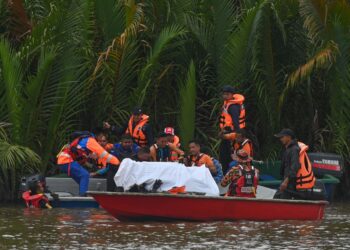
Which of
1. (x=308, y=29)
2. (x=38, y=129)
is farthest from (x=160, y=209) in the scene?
(x=308, y=29)

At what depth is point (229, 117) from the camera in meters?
21.2

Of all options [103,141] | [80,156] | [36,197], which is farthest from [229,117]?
[36,197]

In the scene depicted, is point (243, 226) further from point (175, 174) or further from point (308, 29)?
point (308, 29)

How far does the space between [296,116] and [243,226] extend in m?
6.64

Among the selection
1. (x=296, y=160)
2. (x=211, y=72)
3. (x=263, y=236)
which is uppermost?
(x=211, y=72)

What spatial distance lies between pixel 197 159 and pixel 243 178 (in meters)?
1.33

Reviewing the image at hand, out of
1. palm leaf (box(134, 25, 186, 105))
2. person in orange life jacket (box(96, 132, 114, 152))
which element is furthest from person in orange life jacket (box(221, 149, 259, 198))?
palm leaf (box(134, 25, 186, 105))

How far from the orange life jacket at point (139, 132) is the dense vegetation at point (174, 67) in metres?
0.69

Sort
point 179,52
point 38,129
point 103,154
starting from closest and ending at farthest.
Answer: point 103,154 < point 38,129 < point 179,52

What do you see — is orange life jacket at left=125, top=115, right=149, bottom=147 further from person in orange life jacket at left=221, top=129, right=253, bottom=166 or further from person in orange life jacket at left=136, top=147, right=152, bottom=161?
person in orange life jacket at left=136, top=147, right=152, bottom=161

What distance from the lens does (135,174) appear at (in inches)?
701

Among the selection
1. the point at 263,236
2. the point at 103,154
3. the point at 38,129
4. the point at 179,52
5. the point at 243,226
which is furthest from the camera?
the point at 179,52

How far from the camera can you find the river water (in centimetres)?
1509

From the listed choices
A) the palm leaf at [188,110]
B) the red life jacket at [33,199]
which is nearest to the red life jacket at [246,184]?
the red life jacket at [33,199]
